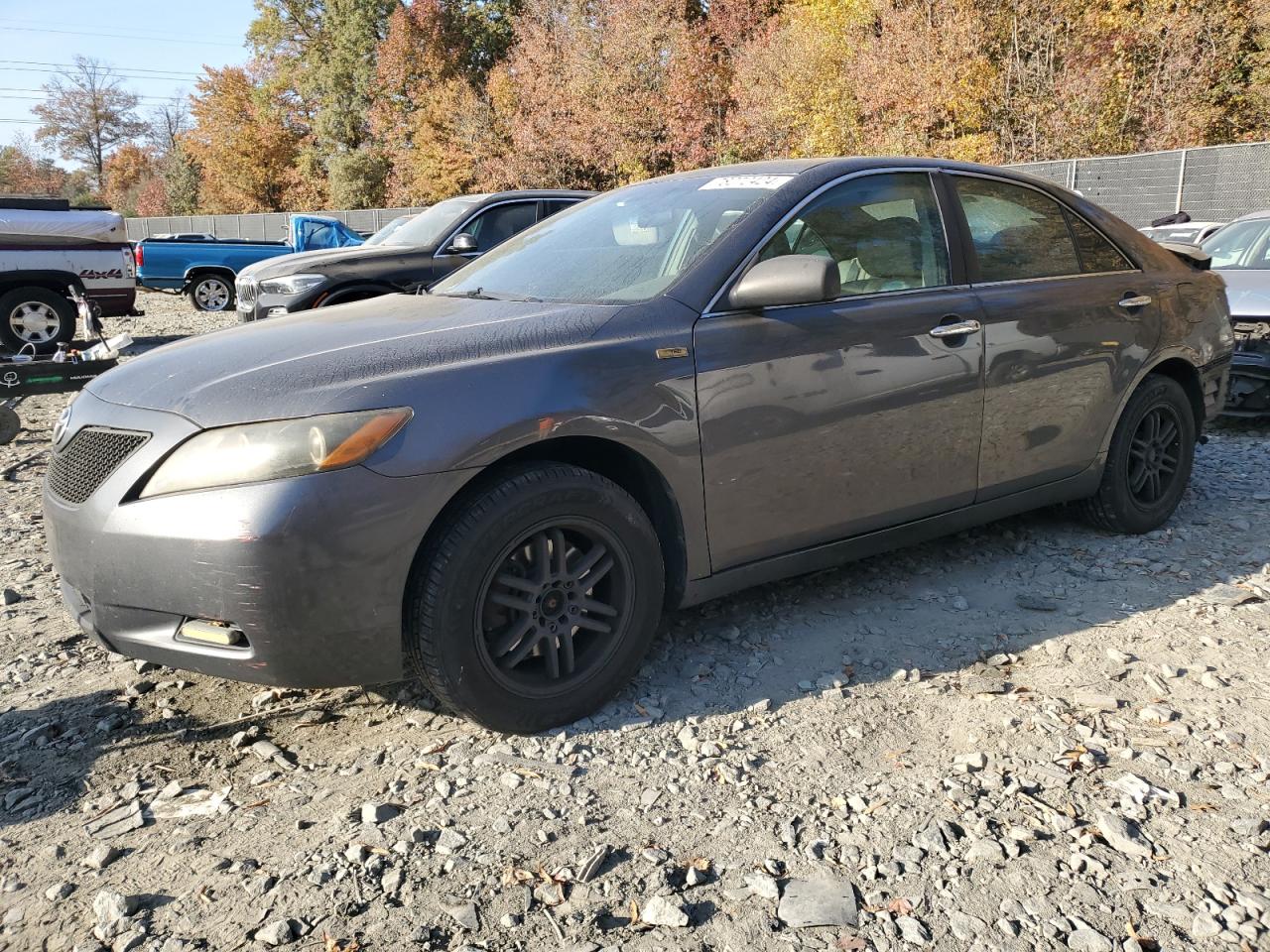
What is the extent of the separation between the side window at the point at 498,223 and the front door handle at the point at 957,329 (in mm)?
6812

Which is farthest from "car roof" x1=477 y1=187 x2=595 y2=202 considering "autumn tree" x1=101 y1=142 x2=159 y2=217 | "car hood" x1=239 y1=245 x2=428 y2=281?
"autumn tree" x1=101 y1=142 x2=159 y2=217

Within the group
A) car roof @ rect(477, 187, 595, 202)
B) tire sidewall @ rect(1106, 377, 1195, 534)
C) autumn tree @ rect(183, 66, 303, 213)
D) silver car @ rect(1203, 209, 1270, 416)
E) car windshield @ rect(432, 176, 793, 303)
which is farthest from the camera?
autumn tree @ rect(183, 66, 303, 213)

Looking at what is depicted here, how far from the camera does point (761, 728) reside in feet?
10.0

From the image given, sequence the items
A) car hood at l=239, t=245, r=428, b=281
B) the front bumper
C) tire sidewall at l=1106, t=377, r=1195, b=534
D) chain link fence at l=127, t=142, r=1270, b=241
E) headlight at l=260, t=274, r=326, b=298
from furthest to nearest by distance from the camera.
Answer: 1. chain link fence at l=127, t=142, r=1270, b=241
2. car hood at l=239, t=245, r=428, b=281
3. headlight at l=260, t=274, r=326, b=298
4. tire sidewall at l=1106, t=377, r=1195, b=534
5. the front bumper

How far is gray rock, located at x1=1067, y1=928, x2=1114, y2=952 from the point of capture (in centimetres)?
212

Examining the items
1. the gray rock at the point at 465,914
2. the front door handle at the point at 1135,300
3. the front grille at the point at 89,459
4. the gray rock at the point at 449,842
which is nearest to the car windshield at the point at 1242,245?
the front door handle at the point at 1135,300

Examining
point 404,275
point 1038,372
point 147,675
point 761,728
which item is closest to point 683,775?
point 761,728

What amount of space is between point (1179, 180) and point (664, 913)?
64.6ft

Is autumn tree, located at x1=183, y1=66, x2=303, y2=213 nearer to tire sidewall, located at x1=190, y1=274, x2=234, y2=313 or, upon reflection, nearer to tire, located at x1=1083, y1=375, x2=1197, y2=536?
tire sidewall, located at x1=190, y1=274, x2=234, y2=313

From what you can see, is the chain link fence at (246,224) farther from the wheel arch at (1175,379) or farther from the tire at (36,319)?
the wheel arch at (1175,379)

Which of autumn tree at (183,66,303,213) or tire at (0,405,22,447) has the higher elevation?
autumn tree at (183,66,303,213)

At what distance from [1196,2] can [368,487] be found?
1011 inches

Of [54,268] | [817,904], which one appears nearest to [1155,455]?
[817,904]

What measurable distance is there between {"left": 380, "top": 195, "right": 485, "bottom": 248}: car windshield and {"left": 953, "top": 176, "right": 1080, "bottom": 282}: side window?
6770 millimetres
